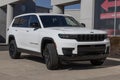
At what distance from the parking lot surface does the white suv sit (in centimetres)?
36

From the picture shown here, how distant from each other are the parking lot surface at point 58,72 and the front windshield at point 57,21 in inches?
54.1

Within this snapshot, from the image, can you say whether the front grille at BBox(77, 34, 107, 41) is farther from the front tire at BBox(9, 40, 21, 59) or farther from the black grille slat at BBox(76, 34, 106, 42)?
the front tire at BBox(9, 40, 21, 59)

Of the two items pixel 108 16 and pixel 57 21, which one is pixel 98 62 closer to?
pixel 57 21

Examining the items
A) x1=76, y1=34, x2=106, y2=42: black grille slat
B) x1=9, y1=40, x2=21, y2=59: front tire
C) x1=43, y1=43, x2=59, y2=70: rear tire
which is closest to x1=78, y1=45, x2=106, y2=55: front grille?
x1=76, y1=34, x2=106, y2=42: black grille slat

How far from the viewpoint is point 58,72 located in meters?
10.7

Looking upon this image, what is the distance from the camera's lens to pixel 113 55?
51.4 feet

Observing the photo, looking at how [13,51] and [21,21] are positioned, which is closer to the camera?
[21,21]

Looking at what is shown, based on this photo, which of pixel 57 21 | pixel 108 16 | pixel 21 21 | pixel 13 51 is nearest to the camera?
pixel 57 21

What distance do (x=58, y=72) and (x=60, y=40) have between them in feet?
3.10

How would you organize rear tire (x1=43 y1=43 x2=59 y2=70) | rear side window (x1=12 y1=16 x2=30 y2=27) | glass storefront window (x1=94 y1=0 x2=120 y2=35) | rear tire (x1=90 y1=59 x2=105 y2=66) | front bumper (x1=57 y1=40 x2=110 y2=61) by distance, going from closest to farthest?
front bumper (x1=57 y1=40 x2=110 y2=61)
rear tire (x1=43 y1=43 x2=59 y2=70)
rear tire (x1=90 y1=59 x2=105 y2=66)
rear side window (x1=12 y1=16 x2=30 y2=27)
glass storefront window (x1=94 y1=0 x2=120 y2=35)

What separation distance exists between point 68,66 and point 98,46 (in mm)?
1560

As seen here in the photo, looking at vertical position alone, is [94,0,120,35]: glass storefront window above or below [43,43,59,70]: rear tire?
above

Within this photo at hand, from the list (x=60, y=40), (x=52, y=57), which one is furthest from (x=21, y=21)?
(x=60, y=40)

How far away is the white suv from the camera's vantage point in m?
10.6
